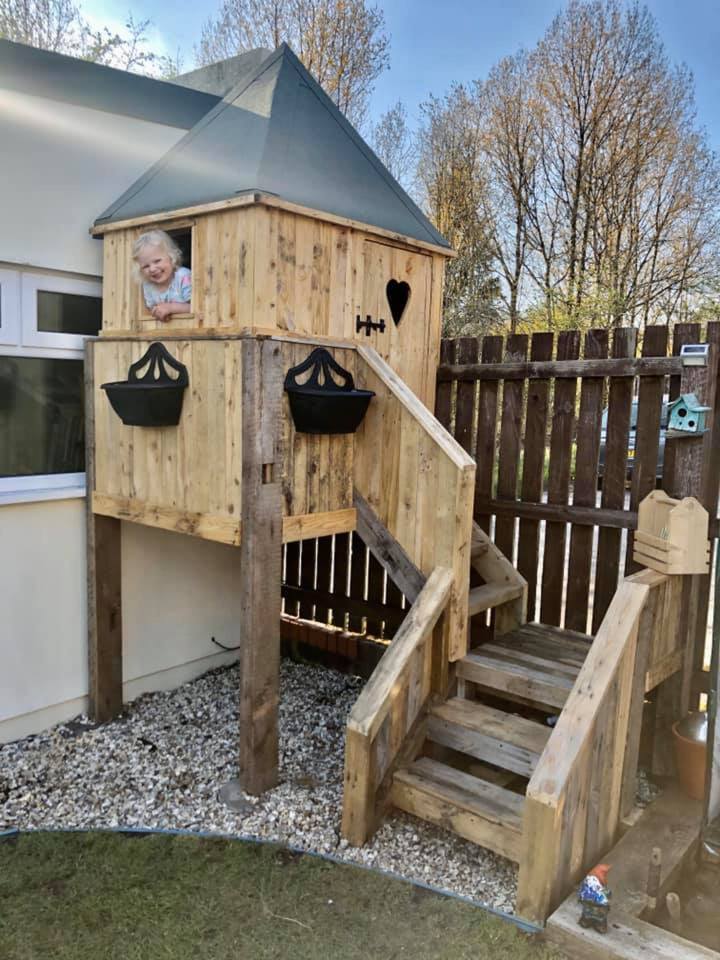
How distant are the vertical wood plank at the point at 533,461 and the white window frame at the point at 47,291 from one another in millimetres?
2477

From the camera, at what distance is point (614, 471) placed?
3752 millimetres

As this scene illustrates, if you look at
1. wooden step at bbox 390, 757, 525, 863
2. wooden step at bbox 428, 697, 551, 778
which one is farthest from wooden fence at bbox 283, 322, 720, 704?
wooden step at bbox 390, 757, 525, 863

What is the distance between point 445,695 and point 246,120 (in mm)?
2957

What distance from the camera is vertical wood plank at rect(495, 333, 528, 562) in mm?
4070

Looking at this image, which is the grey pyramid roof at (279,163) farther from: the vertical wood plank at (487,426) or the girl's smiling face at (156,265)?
the vertical wood plank at (487,426)

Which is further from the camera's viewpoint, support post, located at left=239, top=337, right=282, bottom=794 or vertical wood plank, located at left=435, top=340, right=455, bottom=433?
vertical wood plank, located at left=435, top=340, right=455, bottom=433

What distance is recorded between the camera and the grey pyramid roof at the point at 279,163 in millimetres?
3305

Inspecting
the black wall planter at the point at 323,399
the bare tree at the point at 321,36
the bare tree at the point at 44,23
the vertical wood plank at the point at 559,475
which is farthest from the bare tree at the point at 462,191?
the black wall planter at the point at 323,399

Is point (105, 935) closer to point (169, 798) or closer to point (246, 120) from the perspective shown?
point (169, 798)

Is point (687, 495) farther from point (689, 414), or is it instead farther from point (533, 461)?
point (533, 461)

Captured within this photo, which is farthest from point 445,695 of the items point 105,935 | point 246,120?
point 246,120

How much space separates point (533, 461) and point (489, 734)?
163cm

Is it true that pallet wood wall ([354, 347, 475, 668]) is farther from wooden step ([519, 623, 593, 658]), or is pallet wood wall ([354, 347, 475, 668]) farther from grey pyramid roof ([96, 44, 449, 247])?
grey pyramid roof ([96, 44, 449, 247])

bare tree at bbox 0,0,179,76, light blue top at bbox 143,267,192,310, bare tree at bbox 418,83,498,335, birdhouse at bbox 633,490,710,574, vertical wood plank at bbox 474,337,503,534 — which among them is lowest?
birdhouse at bbox 633,490,710,574
